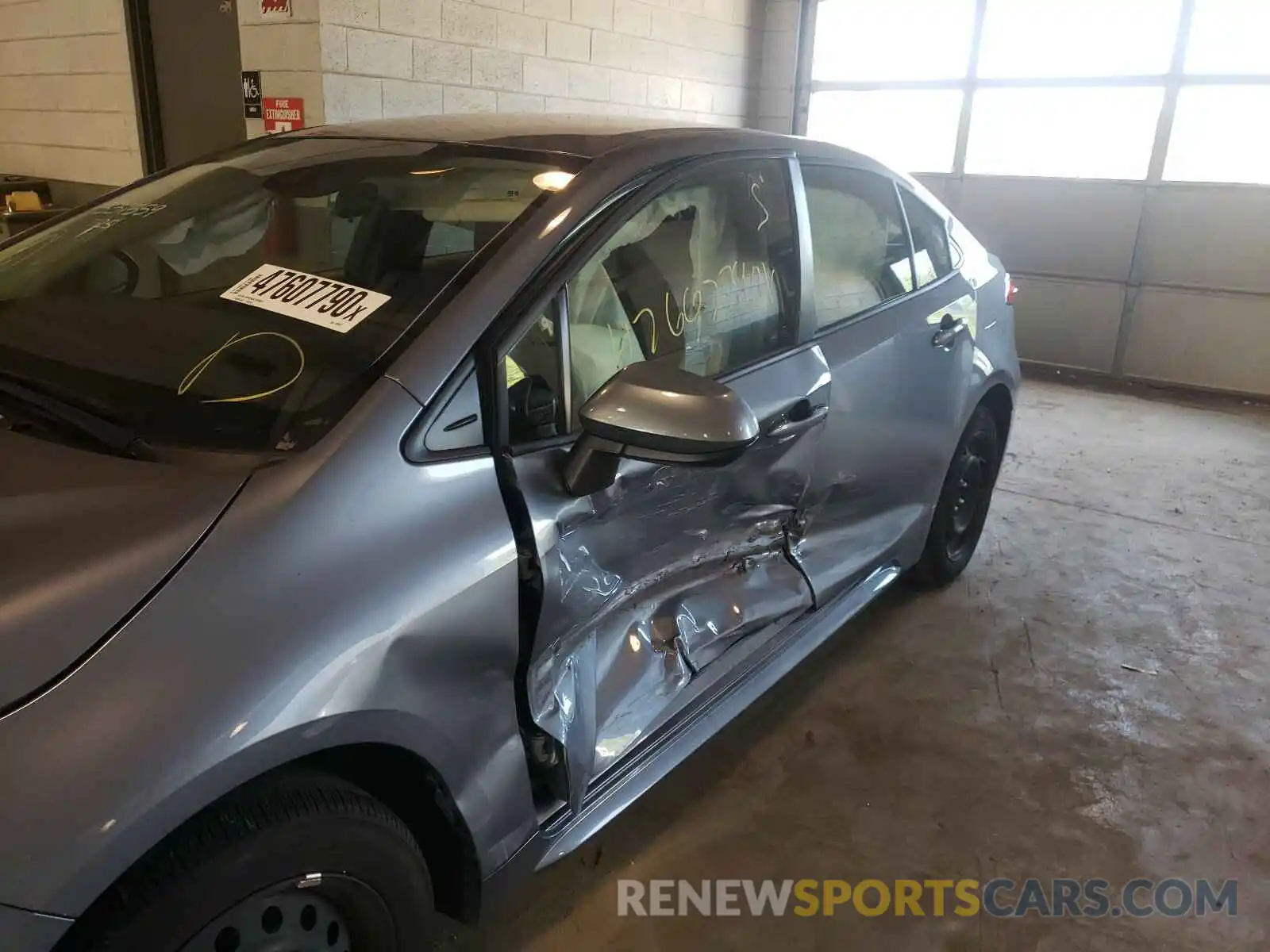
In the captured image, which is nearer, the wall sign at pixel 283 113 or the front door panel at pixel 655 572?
the front door panel at pixel 655 572

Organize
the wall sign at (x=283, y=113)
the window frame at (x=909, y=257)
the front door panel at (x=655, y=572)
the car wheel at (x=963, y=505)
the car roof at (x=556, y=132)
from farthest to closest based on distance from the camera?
the wall sign at (x=283, y=113) → the car wheel at (x=963, y=505) → the window frame at (x=909, y=257) → the car roof at (x=556, y=132) → the front door panel at (x=655, y=572)

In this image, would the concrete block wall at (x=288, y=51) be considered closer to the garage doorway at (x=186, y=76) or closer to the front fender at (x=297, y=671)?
the garage doorway at (x=186, y=76)

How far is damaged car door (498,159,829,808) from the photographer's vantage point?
1514 mm

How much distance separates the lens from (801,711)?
258 cm

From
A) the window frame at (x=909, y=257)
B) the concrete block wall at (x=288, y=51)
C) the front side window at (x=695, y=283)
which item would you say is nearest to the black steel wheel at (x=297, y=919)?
the front side window at (x=695, y=283)

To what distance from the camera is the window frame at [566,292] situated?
1424 mm

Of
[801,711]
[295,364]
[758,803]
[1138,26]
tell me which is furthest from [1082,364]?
[295,364]

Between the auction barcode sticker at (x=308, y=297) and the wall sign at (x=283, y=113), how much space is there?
9.34ft

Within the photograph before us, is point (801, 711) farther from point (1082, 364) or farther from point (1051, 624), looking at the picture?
point (1082, 364)

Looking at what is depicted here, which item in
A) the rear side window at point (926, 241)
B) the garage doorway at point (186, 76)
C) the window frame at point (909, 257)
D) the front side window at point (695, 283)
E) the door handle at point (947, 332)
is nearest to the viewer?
the front side window at point (695, 283)

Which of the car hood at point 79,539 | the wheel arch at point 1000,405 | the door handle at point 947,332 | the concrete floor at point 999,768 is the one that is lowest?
the concrete floor at point 999,768

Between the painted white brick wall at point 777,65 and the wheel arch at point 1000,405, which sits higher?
the painted white brick wall at point 777,65

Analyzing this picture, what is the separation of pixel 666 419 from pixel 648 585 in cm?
47

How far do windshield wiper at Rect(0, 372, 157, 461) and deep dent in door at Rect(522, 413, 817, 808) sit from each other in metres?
0.55
